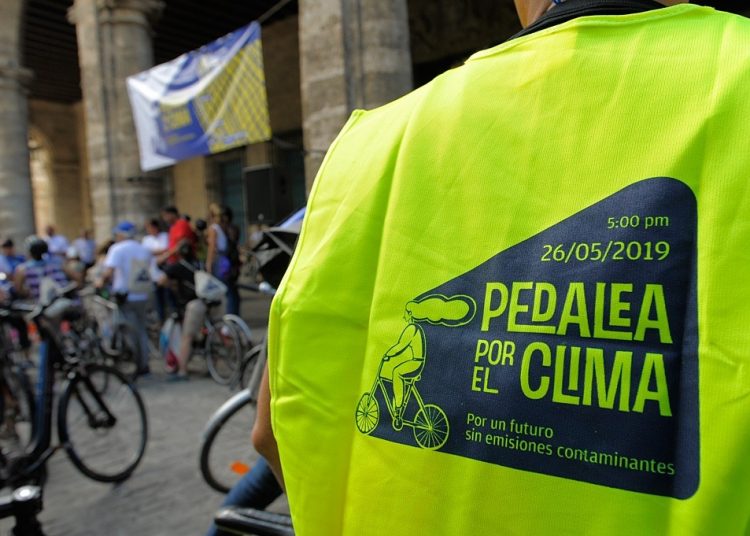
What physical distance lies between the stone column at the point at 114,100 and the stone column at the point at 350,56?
16.6 feet

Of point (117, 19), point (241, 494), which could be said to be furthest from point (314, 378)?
point (117, 19)

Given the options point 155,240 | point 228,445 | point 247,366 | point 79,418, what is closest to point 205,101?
point 155,240

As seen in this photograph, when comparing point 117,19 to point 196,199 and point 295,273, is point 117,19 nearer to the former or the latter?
point 196,199

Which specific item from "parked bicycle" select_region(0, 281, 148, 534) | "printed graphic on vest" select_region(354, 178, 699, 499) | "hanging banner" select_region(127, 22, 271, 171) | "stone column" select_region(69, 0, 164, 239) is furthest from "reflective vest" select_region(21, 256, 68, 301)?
"printed graphic on vest" select_region(354, 178, 699, 499)

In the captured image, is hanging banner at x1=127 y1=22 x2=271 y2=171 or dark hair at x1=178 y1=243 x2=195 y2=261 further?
dark hair at x1=178 y1=243 x2=195 y2=261

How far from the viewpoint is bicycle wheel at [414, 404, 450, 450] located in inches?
25.9

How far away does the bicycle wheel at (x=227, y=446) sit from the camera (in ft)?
11.4

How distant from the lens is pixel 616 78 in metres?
0.61

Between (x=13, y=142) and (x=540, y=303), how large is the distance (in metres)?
13.2

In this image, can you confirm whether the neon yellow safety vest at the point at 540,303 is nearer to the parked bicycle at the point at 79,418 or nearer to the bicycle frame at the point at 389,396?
the bicycle frame at the point at 389,396

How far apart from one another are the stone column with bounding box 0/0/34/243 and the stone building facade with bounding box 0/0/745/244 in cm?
2

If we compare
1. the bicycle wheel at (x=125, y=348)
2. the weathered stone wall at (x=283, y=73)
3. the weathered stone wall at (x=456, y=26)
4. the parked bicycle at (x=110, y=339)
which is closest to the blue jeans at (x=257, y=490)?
the parked bicycle at (x=110, y=339)

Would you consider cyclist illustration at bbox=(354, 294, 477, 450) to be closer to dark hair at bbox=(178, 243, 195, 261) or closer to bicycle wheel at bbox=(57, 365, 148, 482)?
bicycle wheel at bbox=(57, 365, 148, 482)

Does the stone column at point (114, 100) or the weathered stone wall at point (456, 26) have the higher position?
the weathered stone wall at point (456, 26)
